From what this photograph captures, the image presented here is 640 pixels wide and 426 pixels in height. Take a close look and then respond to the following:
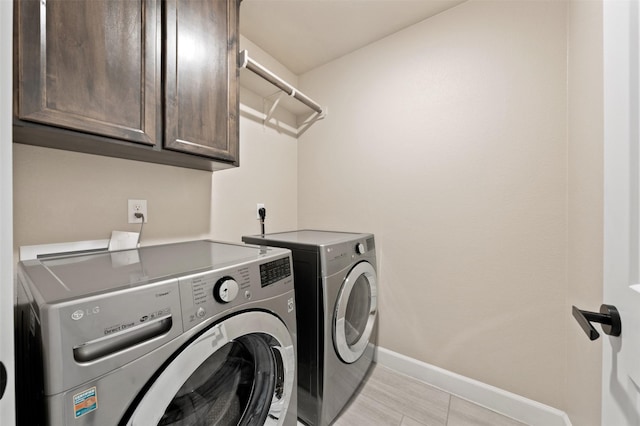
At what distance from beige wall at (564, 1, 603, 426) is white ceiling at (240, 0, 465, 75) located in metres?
0.82

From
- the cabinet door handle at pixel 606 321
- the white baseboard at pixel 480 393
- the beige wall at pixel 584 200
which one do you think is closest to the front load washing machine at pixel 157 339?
the cabinet door handle at pixel 606 321

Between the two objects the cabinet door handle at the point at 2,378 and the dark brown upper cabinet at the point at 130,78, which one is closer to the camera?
the cabinet door handle at the point at 2,378

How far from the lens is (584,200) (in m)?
1.05

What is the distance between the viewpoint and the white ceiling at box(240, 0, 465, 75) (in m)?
1.55

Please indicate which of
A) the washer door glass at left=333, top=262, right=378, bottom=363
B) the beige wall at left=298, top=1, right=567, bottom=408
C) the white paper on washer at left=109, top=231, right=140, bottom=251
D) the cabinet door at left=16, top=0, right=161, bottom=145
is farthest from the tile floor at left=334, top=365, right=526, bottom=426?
the cabinet door at left=16, top=0, right=161, bottom=145

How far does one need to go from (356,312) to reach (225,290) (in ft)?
3.70

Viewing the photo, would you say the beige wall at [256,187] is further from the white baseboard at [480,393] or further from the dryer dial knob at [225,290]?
Result: the white baseboard at [480,393]

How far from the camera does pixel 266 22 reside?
168 cm

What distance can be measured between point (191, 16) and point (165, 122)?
0.53 metres

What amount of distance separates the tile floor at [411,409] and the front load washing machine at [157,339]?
0.60m

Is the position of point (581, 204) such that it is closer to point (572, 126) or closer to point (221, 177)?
point (572, 126)

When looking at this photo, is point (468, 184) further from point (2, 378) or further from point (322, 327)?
point (2, 378)

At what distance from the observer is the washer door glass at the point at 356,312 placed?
136 cm

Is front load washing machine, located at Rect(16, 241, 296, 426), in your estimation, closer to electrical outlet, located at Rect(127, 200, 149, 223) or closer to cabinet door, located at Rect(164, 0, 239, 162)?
electrical outlet, located at Rect(127, 200, 149, 223)
